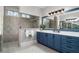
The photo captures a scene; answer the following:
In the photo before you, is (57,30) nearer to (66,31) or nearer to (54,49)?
(66,31)

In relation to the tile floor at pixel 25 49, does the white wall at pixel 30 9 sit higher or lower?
higher

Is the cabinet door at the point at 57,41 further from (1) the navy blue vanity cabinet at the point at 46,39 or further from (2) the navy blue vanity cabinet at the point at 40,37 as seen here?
(2) the navy blue vanity cabinet at the point at 40,37

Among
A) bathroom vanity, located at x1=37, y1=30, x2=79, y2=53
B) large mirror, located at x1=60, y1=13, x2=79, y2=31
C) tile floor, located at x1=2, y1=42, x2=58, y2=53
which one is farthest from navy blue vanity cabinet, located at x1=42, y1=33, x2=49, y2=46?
large mirror, located at x1=60, y1=13, x2=79, y2=31

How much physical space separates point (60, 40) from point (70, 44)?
0.26 m

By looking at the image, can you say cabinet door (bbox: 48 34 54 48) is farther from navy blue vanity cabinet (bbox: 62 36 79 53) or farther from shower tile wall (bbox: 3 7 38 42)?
shower tile wall (bbox: 3 7 38 42)

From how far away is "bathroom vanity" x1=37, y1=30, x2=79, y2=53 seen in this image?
5.66ft

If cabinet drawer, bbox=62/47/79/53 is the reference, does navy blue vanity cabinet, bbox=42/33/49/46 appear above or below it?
above

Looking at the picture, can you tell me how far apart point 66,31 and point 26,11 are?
1.07 m

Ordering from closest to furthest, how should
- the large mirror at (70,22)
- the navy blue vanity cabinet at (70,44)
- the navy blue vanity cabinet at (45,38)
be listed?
the navy blue vanity cabinet at (70,44)
the large mirror at (70,22)
the navy blue vanity cabinet at (45,38)

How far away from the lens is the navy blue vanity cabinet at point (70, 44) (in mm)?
1700

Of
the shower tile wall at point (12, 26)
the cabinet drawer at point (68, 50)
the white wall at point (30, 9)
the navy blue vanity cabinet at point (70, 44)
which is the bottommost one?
the cabinet drawer at point (68, 50)

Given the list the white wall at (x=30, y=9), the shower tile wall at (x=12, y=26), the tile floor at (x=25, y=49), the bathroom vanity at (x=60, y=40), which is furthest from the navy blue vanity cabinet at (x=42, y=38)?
the white wall at (x=30, y=9)
